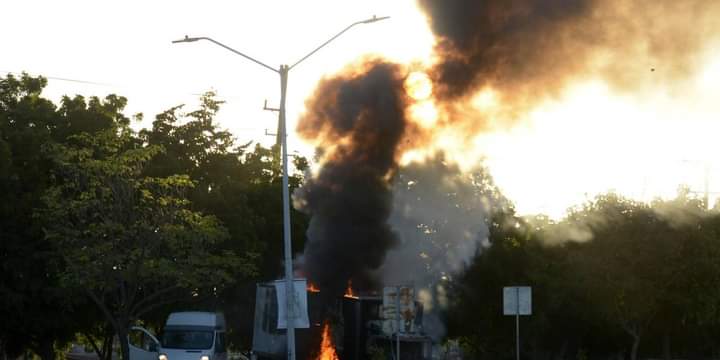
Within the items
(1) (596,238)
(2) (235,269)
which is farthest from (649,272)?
(2) (235,269)

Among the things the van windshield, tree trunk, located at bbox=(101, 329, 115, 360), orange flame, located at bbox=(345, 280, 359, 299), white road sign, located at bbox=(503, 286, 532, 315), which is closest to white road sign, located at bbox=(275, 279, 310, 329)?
white road sign, located at bbox=(503, 286, 532, 315)

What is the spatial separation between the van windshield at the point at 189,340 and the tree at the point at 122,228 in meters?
2.21

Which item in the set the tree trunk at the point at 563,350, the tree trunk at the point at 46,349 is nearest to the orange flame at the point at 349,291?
the tree trunk at the point at 46,349

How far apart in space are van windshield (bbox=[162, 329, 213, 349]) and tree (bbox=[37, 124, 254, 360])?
2.21 m

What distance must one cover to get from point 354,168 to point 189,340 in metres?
8.73

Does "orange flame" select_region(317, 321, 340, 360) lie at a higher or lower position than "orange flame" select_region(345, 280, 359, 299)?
lower

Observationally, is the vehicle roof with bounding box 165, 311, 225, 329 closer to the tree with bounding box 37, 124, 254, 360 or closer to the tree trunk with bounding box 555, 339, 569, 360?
the tree with bounding box 37, 124, 254, 360

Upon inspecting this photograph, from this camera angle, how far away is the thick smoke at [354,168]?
38438 mm

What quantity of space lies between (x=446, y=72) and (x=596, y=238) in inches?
551

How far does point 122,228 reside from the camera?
4047cm

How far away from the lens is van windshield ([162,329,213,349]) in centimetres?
3950

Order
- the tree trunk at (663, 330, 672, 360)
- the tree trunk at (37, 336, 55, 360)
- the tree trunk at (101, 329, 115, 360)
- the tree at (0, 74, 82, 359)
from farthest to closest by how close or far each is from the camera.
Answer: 1. the tree trunk at (101, 329, 115, 360)
2. the tree trunk at (37, 336, 55, 360)
3. the tree trunk at (663, 330, 672, 360)
4. the tree at (0, 74, 82, 359)

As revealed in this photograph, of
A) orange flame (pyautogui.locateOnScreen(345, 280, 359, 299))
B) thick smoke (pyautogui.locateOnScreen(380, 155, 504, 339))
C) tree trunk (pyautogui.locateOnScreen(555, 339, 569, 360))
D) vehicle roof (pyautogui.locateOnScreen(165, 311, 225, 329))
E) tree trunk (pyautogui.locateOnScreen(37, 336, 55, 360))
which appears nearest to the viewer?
orange flame (pyautogui.locateOnScreen(345, 280, 359, 299))

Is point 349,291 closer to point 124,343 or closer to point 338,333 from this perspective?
point 338,333
